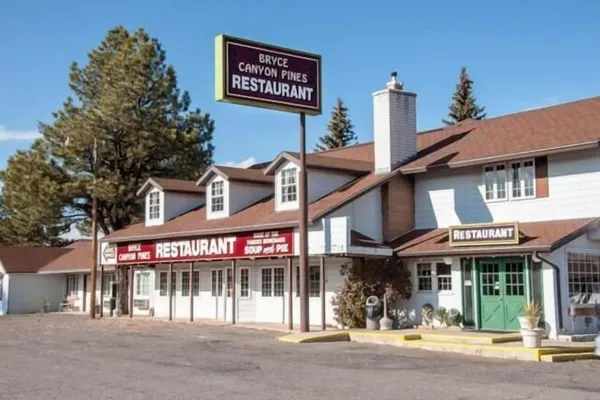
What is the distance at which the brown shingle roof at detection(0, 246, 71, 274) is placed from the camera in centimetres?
4588

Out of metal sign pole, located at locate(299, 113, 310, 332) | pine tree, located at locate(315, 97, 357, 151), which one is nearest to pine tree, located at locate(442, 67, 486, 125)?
pine tree, located at locate(315, 97, 357, 151)

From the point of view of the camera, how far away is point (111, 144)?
4147 centimetres

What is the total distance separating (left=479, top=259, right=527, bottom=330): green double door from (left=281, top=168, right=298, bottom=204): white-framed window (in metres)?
7.34

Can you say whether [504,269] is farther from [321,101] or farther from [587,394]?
[587,394]

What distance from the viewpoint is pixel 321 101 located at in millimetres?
25422

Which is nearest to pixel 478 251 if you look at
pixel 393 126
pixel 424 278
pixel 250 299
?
pixel 424 278

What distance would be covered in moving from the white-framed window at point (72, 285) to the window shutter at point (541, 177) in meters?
30.6

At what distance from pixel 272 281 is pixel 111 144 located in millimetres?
16239

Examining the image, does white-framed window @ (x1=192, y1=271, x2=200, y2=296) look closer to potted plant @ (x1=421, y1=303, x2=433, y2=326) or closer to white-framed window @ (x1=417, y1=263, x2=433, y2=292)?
white-framed window @ (x1=417, y1=263, x2=433, y2=292)

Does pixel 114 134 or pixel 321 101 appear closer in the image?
pixel 321 101

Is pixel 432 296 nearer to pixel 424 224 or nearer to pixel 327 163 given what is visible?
pixel 424 224

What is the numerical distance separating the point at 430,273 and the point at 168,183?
48.9 feet

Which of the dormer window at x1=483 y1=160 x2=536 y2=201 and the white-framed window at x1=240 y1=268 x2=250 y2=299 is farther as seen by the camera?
the white-framed window at x1=240 y1=268 x2=250 y2=299

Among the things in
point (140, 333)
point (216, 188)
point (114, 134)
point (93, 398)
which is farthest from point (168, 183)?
point (93, 398)
